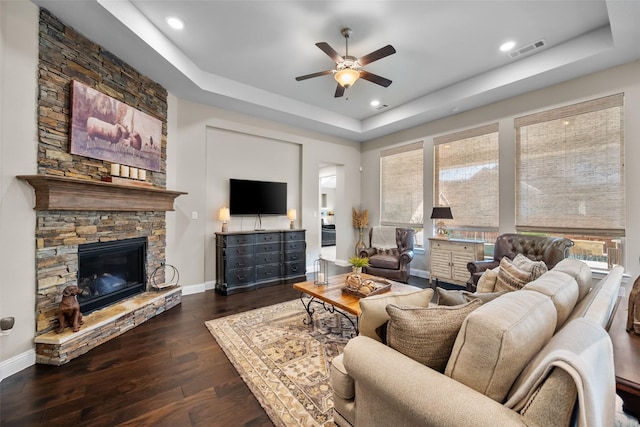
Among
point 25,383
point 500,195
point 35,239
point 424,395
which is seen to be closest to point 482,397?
point 424,395

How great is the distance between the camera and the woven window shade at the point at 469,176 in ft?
14.7

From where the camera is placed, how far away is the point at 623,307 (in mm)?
1664

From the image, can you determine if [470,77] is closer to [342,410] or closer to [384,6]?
[384,6]

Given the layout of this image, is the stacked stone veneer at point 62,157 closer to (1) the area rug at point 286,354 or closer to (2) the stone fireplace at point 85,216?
(2) the stone fireplace at point 85,216

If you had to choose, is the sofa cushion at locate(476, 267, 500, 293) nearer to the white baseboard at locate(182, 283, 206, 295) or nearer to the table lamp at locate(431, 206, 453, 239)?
the table lamp at locate(431, 206, 453, 239)

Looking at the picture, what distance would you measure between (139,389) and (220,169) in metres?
3.43

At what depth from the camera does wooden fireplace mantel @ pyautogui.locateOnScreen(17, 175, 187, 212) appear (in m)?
2.35

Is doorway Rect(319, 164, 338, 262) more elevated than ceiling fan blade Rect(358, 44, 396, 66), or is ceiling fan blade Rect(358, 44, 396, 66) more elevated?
ceiling fan blade Rect(358, 44, 396, 66)

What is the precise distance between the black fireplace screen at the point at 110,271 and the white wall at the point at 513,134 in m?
4.78

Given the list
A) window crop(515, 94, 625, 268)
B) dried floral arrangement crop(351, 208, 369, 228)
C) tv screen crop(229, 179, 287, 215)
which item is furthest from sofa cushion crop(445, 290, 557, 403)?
dried floral arrangement crop(351, 208, 369, 228)

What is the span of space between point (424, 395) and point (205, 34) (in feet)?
12.8

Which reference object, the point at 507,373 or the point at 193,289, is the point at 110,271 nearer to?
the point at 193,289

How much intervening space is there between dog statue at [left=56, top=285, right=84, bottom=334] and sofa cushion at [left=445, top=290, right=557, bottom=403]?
10.1 ft

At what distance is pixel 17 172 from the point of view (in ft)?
7.43
